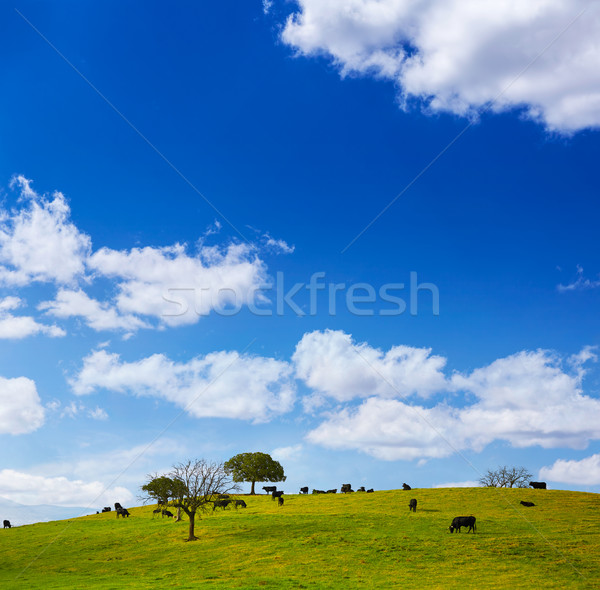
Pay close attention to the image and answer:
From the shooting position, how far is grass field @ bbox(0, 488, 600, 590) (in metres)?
35.6

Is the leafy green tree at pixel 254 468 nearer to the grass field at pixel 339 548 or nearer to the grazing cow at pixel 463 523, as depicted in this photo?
the grass field at pixel 339 548

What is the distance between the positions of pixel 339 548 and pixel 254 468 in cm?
6631

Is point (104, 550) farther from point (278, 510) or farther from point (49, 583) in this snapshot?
point (278, 510)

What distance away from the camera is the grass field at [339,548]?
35625 millimetres

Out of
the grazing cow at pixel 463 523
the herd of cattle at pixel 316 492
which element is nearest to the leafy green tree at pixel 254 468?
the herd of cattle at pixel 316 492

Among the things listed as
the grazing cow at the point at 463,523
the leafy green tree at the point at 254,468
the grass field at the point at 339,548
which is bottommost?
the grass field at the point at 339,548

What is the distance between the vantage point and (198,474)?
5931 centimetres

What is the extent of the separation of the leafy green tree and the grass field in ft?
120

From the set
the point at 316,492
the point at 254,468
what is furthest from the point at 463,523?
the point at 254,468

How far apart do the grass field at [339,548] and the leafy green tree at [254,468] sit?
120 ft

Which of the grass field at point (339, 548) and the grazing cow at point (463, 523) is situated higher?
the grazing cow at point (463, 523)

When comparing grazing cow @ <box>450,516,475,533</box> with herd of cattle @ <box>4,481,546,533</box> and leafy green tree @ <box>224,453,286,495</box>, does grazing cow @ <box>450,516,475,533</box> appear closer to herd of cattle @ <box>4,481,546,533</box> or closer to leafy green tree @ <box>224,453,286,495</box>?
herd of cattle @ <box>4,481,546,533</box>

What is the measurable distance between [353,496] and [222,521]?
22966mm

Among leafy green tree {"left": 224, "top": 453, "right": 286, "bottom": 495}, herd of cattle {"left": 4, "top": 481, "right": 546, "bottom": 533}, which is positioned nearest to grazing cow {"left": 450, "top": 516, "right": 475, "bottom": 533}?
herd of cattle {"left": 4, "top": 481, "right": 546, "bottom": 533}
